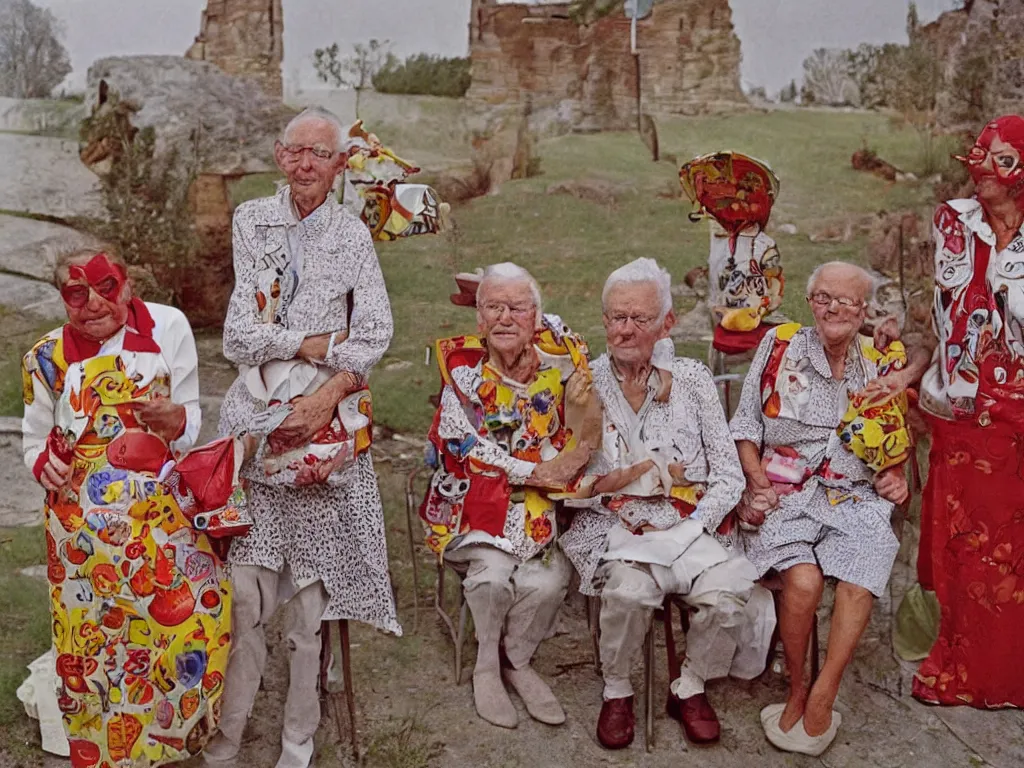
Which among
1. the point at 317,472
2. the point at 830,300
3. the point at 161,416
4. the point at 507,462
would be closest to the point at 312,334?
the point at 317,472

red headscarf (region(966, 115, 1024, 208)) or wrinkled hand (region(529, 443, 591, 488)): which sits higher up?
red headscarf (region(966, 115, 1024, 208))

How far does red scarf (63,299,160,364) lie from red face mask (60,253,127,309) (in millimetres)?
98

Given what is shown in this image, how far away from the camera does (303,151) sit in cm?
365

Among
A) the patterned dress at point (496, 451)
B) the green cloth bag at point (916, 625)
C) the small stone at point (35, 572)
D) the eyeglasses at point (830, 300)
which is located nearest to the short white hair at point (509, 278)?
the patterned dress at point (496, 451)

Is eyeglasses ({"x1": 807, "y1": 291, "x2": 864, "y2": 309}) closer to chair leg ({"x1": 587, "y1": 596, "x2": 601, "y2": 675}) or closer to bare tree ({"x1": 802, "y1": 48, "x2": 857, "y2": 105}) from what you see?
chair leg ({"x1": 587, "y1": 596, "x2": 601, "y2": 675})

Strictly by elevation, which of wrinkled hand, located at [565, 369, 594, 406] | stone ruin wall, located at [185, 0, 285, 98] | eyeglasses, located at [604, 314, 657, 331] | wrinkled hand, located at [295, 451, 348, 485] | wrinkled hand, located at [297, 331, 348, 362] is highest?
stone ruin wall, located at [185, 0, 285, 98]

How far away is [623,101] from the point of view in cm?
557

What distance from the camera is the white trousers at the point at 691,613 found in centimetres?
376

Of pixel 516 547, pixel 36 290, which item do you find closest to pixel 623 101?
pixel 516 547

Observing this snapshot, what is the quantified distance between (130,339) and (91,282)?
200mm

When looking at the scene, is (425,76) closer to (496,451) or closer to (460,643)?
(496,451)

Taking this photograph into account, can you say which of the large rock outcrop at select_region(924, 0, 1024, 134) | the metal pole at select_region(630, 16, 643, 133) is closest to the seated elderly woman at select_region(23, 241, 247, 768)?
the metal pole at select_region(630, 16, 643, 133)

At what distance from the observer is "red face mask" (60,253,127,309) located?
3289mm

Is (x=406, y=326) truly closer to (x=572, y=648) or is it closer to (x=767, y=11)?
(x=572, y=648)
